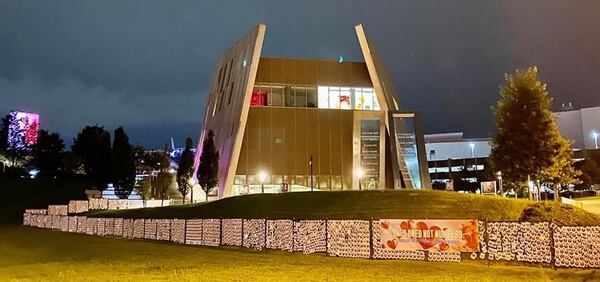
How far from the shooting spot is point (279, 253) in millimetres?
21969

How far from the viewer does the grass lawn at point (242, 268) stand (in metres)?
15.1

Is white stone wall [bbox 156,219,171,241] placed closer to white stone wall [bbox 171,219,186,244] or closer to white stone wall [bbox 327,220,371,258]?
white stone wall [bbox 171,219,186,244]

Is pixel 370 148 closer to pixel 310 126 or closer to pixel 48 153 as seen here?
pixel 310 126

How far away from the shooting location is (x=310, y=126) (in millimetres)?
57750

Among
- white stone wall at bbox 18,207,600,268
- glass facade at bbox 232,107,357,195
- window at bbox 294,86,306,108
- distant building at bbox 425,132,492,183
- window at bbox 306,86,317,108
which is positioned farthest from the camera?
distant building at bbox 425,132,492,183

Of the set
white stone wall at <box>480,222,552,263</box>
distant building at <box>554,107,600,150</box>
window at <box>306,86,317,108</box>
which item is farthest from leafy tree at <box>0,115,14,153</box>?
distant building at <box>554,107,600,150</box>

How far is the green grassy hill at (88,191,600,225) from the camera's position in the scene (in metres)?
25.7

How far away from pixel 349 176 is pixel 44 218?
102 ft

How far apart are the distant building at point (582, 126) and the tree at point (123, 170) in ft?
354

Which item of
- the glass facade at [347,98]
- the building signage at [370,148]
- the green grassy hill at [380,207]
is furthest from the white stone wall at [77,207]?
the building signage at [370,148]

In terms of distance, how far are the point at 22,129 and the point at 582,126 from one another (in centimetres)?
13632

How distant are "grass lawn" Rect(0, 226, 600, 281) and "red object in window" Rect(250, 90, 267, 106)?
3476cm

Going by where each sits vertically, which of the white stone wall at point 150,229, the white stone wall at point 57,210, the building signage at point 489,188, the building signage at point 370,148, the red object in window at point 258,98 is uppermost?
the red object in window at point 258,98

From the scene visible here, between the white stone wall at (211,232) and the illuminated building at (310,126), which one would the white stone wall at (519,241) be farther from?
the illuminated building at (310,126)
